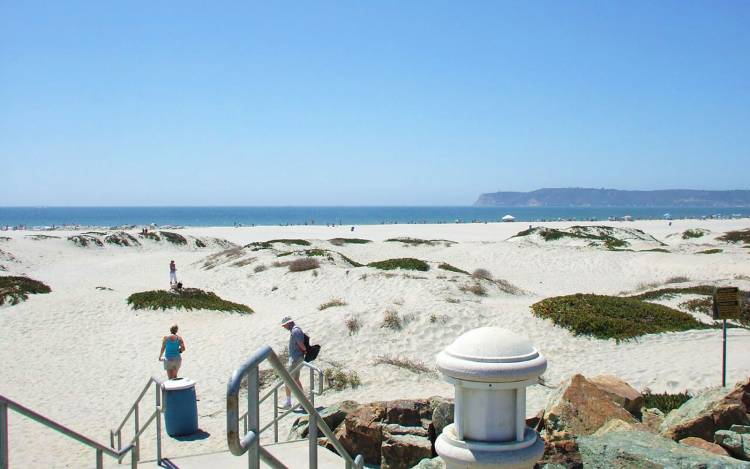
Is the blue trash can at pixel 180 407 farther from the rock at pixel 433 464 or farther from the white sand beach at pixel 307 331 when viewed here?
the rock at pixel 433 464

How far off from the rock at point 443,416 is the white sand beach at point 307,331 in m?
3.54

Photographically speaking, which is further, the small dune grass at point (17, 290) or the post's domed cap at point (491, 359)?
the small dune grass at point (17, 290)

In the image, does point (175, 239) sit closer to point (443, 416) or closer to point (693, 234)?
point (693, 234)

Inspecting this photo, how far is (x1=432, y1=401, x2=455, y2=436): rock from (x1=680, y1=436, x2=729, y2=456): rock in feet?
7.87

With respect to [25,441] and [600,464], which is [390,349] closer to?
[25,441]

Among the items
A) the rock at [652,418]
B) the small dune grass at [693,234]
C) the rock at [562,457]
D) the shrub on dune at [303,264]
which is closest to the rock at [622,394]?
the rock at [652,418]

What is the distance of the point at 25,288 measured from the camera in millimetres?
23125

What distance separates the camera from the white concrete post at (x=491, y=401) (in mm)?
3465

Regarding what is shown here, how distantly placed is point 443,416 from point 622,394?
9.14 feet

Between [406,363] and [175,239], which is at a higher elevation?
[175,239]

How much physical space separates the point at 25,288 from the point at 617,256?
91.5ft

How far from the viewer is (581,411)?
24.7ft

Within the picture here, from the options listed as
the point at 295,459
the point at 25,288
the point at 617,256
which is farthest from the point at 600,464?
the point at 617,256

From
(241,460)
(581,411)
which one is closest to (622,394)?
(581,411)
